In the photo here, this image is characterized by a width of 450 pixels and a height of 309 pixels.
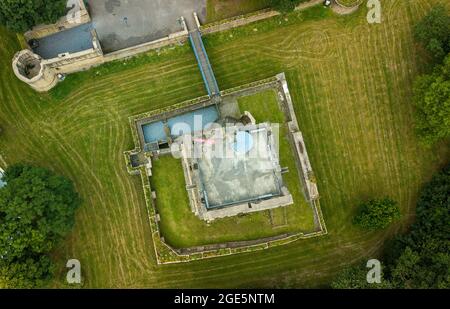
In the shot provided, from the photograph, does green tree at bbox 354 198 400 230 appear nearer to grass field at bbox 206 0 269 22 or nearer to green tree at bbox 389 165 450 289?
green tree at bbox 389 165 450 289

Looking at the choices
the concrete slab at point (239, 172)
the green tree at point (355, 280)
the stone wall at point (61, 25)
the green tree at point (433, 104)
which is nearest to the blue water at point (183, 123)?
the concrete slab at point (239, 172)

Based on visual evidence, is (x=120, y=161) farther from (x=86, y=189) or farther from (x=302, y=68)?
(x=302, y=68)

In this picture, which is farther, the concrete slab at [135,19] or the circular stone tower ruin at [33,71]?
the concrete slab at [135,19]

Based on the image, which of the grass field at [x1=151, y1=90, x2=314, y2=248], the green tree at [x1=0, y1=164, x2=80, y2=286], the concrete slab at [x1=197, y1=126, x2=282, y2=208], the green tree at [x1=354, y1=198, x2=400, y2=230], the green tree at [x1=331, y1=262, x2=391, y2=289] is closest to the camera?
the concrete slab at [x1=197, y1=126, x2=282, y2=208]

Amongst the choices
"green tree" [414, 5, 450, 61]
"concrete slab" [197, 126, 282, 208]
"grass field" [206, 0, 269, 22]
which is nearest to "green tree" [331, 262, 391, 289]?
"concrete slab" [197, 126, 282, 208]

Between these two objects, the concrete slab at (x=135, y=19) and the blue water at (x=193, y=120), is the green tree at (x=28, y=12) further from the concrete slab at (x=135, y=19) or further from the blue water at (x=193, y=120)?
the blue water at (x=193, y=120)
